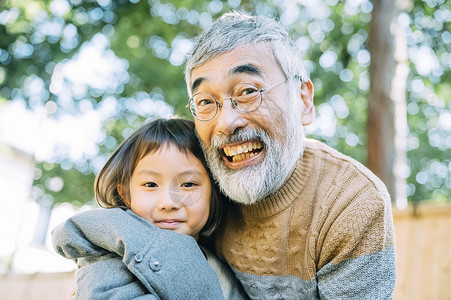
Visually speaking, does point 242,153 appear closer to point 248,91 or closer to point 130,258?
point 248,91

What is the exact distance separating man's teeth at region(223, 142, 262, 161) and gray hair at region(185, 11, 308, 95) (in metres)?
0.38

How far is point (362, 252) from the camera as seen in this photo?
1882 mm

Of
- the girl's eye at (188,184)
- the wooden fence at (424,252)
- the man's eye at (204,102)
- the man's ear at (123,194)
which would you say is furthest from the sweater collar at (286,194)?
Answer: the wooden fence at (424,252)

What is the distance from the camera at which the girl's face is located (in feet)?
6.88

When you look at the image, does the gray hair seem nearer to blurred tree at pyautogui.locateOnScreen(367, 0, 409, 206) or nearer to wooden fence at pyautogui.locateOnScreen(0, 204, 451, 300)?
wooden fence at pyautogui.locateOnScreen(0, 204, 451, 300)

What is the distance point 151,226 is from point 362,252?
922mm

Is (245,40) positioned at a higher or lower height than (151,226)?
higher

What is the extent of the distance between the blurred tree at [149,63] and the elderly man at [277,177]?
6516 mm

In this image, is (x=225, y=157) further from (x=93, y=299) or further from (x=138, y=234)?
(x=93, y=299)

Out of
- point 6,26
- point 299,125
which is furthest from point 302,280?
point 6,26

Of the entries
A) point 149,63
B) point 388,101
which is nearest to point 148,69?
point 149,63

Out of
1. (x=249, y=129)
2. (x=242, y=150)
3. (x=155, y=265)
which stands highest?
A: (x=249, y=129)

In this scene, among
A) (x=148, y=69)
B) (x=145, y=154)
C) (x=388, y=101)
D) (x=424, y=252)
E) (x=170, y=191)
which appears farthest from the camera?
(x=148, y=69)

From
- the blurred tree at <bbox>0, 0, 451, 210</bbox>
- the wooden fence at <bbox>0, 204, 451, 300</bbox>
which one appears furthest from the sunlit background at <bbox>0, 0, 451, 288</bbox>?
the wooden fence at <bbox>0, 204, 451, 300</bbox>
